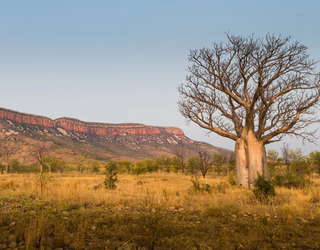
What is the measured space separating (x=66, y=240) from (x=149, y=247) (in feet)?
4.27

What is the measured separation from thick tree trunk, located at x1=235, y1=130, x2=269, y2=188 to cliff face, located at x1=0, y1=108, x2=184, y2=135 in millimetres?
115607

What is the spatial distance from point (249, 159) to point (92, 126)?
450 ft

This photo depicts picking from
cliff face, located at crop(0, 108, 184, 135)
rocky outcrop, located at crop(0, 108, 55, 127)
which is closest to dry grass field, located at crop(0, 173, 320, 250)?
rocky outcrop, located at crop(0, 108, 55, 127)

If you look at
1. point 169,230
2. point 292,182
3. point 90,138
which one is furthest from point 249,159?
point 90,138

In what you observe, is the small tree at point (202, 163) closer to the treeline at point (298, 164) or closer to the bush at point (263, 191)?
the treeline at point (298, 164)

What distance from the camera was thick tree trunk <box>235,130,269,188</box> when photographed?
33.1 ft

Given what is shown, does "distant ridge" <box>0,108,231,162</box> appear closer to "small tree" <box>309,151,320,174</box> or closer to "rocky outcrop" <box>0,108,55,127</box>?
"rocky outcrop" <box>0,108,55,127</box>

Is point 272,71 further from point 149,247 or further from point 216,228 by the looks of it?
point 149,247

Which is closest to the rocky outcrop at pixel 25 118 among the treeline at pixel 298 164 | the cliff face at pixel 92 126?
the cliff face at pixel 92 126

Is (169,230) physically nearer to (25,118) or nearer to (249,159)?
(249,159)

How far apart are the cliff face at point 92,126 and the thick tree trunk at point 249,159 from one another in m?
116

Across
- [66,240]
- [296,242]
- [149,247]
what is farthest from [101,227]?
[296,242]

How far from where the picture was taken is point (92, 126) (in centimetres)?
13888

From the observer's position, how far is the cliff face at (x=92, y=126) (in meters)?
108
